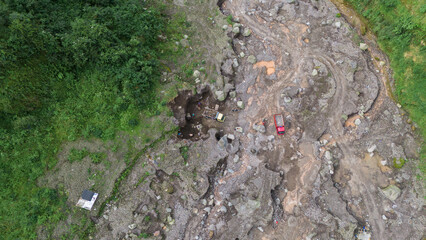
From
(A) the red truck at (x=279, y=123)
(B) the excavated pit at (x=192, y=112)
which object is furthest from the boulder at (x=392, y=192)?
(B) the excavated pit at (x=192, y=112)

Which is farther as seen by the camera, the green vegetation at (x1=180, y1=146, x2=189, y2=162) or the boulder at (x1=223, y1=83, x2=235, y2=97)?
the boulder at (x1=223, y1=83, x2=235, y2=97)

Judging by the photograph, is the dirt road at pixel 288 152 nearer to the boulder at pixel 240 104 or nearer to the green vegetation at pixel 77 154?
the boulder at pixel 240 104

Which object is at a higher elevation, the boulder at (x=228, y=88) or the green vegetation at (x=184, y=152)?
the boulder at (x=228, y=88)

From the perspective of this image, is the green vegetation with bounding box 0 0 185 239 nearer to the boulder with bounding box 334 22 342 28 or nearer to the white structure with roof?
the white structure with roof

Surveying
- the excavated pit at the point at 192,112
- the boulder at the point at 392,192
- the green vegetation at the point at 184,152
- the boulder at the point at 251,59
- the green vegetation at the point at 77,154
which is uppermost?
the boulder at the point at 251,59

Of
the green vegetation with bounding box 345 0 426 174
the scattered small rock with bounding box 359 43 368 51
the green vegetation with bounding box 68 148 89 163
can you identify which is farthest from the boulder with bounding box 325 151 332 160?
the green vegetation with bounding box 68 148 89 163

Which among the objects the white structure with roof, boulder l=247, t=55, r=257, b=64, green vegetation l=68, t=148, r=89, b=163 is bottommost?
the white structure with roof

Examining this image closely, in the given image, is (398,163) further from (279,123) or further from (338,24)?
(338,24)
